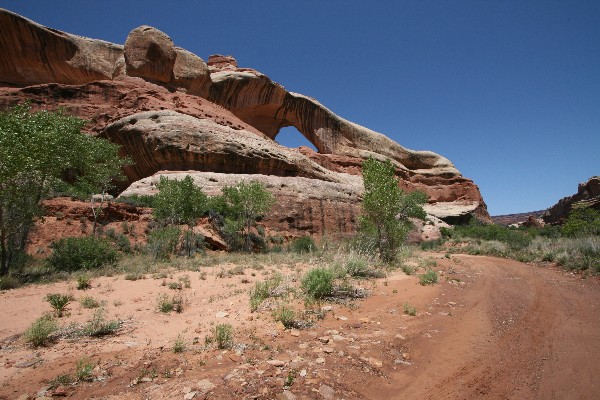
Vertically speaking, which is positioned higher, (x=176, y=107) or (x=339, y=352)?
(x=176, y=107)

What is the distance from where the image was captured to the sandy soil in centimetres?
351

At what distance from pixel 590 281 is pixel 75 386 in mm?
13009

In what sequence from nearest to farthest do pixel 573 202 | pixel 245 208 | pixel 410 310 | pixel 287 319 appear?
pixel 287 319
pixel 410 310
pixel 245 208
pixel 573 202

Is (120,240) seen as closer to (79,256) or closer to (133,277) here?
(79,256)

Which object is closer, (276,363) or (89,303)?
(276,363)

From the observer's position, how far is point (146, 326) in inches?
229

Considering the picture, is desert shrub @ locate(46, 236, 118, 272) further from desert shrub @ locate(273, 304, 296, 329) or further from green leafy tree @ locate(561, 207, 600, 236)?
green leafy tree @ locate(561, 207, 600, 236)

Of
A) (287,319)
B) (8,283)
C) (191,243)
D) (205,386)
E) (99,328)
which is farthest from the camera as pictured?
(191,243)

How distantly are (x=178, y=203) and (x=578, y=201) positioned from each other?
71.8 m

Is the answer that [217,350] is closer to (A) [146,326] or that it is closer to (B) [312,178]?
(A) [146,326]

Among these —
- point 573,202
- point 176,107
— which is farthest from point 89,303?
point 573,202

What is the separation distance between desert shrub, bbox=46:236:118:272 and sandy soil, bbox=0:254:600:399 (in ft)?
12.7

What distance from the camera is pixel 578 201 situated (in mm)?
58781

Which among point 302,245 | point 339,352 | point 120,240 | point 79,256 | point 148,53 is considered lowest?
point 339,352
